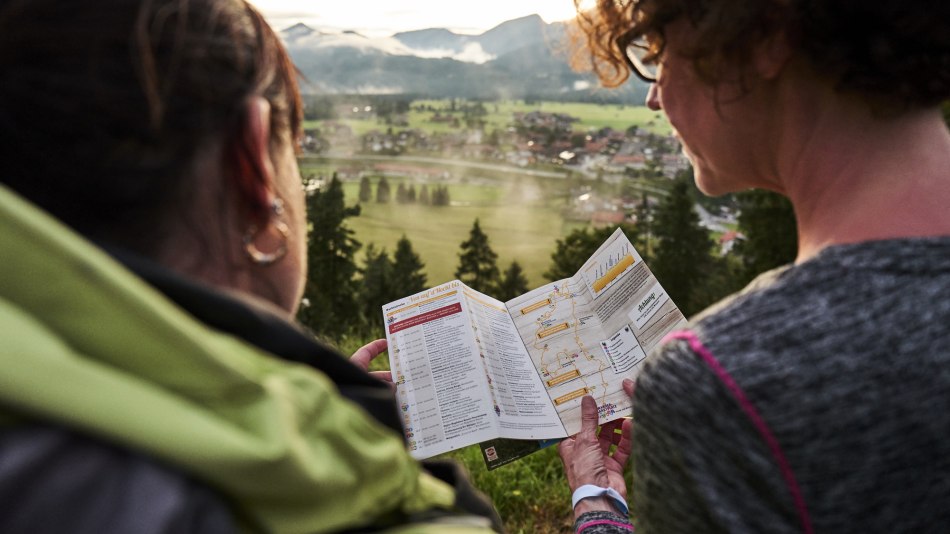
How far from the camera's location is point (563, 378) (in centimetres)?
215

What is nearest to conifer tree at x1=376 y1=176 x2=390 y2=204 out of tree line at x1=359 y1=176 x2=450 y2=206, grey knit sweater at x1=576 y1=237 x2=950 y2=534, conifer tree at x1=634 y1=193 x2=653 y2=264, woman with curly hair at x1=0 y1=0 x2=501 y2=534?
tree line at x1=359 y1=176 x2=450 y2=206

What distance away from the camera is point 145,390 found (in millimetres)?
834

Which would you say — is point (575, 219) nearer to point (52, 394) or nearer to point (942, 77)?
point (942, 77)

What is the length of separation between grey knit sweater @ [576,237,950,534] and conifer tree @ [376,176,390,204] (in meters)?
6.32

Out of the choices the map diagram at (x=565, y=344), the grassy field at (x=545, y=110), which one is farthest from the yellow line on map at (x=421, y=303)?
the grassy field at (x=545, y=110)

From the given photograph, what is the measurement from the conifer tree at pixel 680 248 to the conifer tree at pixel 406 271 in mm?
1997

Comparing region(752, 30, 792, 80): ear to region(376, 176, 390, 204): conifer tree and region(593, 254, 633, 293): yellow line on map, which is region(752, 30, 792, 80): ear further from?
region(376, 176, 390, 204): conifer tree

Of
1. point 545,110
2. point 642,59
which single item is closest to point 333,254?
point 545,110

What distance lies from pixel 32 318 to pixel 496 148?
23.4 ft

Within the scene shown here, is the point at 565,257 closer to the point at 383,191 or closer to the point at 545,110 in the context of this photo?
the point at 383,191

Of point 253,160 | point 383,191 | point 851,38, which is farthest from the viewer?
point 383,191

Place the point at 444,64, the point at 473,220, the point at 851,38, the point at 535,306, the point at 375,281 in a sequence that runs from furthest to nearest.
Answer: the point at 444,64, the point at 473,220, the point at 375,281, the point at 535,306, the point at 851,38

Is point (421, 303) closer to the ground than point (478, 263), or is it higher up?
higher up

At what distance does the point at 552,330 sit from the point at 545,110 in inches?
256
